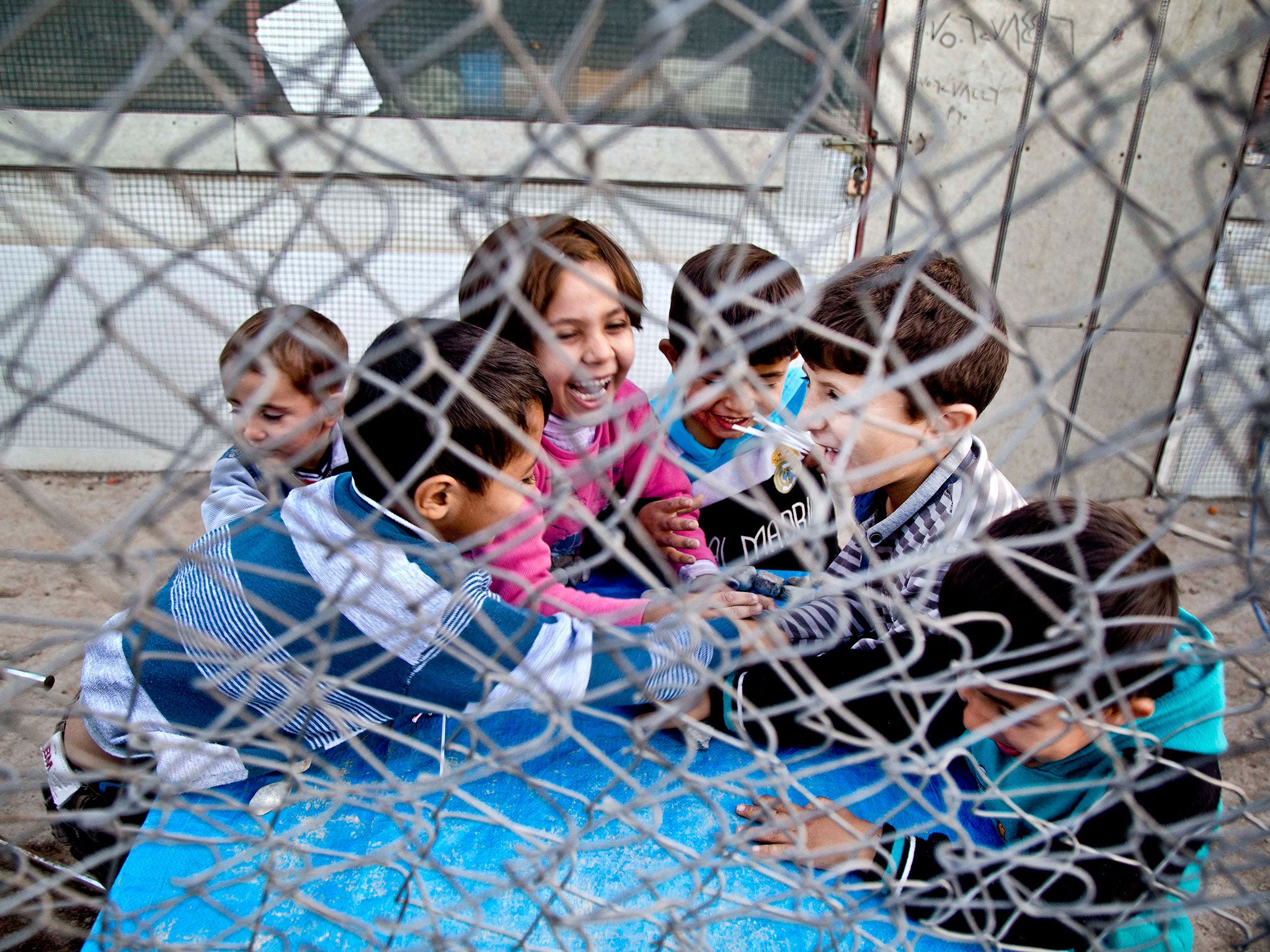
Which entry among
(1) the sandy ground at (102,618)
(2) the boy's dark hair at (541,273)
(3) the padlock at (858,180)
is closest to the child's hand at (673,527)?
(2) the boy's dark hair at (541,273)

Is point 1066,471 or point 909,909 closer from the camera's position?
point 1066,471

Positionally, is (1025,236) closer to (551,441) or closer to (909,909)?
(551,441)

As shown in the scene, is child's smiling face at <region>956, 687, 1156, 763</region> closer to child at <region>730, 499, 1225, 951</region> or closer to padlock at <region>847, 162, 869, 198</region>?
child at <region>730, 499, 1225, 951</region>

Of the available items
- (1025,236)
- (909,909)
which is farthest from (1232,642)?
(909,909)

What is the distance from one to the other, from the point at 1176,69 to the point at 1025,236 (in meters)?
3.19

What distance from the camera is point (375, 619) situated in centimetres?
130

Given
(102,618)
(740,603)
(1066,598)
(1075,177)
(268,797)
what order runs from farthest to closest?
(1075,177), (102,618), (740,603), (268,797), (1066,598)

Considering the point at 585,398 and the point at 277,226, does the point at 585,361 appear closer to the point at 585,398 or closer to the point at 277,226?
the point at 585,398

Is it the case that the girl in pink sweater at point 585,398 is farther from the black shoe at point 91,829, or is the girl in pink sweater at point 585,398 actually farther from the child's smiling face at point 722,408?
the black shoe at point 91,829

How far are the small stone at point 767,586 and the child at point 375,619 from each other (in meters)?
0.51

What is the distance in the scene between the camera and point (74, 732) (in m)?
1.58

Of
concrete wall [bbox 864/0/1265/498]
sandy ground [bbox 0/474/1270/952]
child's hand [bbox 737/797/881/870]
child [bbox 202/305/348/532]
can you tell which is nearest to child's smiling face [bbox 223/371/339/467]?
child [bbox 202/305/348/532]

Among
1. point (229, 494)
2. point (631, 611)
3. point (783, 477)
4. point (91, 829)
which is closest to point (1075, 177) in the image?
point (783, 477)

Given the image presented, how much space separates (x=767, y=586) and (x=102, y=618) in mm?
2020
